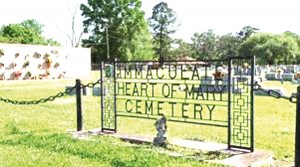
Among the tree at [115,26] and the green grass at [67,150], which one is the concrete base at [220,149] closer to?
the green grass at [67,150]

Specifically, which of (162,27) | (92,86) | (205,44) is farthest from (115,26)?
(92,86)

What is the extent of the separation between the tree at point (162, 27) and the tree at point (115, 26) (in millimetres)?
19606

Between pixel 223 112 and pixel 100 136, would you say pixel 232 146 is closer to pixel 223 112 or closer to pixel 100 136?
pixel 100 136

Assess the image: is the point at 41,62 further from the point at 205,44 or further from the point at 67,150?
the point at 205,44

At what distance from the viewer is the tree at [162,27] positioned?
247 feet

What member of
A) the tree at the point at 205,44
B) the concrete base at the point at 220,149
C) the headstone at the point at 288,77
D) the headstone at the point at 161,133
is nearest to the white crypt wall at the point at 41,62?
the headstone at the point at 288,77

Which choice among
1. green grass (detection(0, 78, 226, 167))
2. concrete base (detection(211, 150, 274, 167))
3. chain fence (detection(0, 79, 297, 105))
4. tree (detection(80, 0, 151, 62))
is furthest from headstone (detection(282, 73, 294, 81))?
tree (detection(80, 0, 151, 62))

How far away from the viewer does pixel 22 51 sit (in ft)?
99.3

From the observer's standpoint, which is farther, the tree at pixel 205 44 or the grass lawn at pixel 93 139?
the tree at pixel 205 44

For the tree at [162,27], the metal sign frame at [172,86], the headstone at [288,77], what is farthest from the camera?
the tree at [162,27]

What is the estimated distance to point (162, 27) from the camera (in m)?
75.4

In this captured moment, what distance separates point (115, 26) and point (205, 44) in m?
36.6

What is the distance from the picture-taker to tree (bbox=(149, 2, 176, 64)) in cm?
7544

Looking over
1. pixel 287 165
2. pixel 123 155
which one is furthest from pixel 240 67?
pixel 123 155
